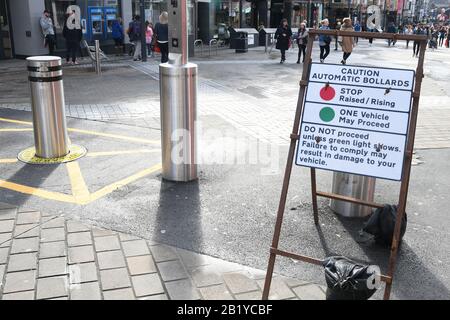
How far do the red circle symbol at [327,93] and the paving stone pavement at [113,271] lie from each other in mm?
1353

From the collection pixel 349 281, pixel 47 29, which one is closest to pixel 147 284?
pixel 349 281

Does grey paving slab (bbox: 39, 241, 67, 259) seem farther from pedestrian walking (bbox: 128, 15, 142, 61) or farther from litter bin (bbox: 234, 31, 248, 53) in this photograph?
litter bin (bbox: 234, 31, 248, 53)

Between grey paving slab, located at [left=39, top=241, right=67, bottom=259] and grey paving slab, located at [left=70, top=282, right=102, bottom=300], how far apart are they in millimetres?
527

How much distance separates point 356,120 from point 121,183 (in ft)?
A: 10.0

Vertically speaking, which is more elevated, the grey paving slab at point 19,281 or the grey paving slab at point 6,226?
the grey paving slab at point 6,226

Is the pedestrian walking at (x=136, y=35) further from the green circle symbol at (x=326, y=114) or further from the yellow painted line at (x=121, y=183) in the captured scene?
the green circle symbol at (x=326, y=114)

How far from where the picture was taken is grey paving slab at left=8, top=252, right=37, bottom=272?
145 inches

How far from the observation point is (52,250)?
13.0 ft

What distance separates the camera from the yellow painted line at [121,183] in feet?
Answer: 17.0

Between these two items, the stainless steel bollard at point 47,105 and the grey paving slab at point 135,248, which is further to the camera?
the stainless steel bollard at point 47,105

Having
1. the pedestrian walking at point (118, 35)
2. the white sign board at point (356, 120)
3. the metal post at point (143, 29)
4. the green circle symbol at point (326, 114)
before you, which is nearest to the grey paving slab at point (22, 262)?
the white sign board at point (356, 120)

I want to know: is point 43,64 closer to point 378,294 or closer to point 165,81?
point 165,81

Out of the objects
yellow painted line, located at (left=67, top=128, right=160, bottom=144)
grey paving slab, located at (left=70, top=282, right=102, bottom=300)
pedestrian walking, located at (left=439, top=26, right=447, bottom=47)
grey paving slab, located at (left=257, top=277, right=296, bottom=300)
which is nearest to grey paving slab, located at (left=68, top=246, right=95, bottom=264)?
grey paving slab, located at (left=70, top=282, right=102, bottom=300)
